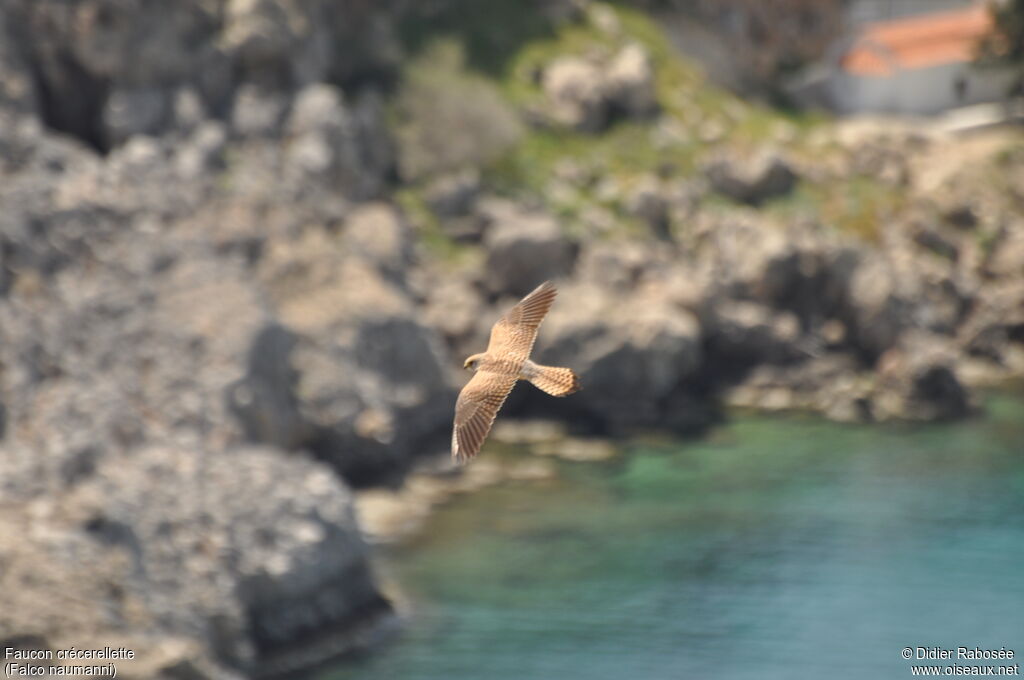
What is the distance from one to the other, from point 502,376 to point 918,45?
8225 cm

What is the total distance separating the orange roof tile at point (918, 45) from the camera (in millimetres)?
102312

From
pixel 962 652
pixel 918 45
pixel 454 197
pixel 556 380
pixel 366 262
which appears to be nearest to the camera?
pixel 556 380

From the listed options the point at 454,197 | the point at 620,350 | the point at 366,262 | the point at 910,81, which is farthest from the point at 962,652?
the point at 910,81

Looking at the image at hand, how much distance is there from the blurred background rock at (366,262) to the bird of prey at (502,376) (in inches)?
742

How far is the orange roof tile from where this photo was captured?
336ft

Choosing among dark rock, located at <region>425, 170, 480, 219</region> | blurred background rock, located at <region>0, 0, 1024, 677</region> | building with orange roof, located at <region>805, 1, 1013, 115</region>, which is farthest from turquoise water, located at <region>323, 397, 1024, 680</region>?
building with orange roof, located at <region>805, 1, 1013, 115</region>

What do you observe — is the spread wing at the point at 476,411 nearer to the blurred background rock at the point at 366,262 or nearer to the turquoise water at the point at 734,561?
the blurred background rock at the point at 366,262

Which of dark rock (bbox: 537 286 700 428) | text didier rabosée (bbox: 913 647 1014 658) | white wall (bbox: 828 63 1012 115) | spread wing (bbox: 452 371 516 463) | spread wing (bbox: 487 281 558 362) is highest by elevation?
white wall (bbox: 828 63 1012 115)

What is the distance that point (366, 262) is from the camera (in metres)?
71.2

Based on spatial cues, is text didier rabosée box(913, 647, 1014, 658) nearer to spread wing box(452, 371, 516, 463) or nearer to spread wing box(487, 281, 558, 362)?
spread wing box(487, 281, 558, 362)

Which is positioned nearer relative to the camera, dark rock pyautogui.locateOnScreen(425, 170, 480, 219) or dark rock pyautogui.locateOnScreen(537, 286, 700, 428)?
dark rock pyautogui.locateOnScreen(537, 286, 700, 428)

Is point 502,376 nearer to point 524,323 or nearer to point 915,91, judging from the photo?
point 524,323

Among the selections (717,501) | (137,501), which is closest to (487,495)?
(717,501)

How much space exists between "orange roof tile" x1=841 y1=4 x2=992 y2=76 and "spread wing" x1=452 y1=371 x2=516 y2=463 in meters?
78.0
